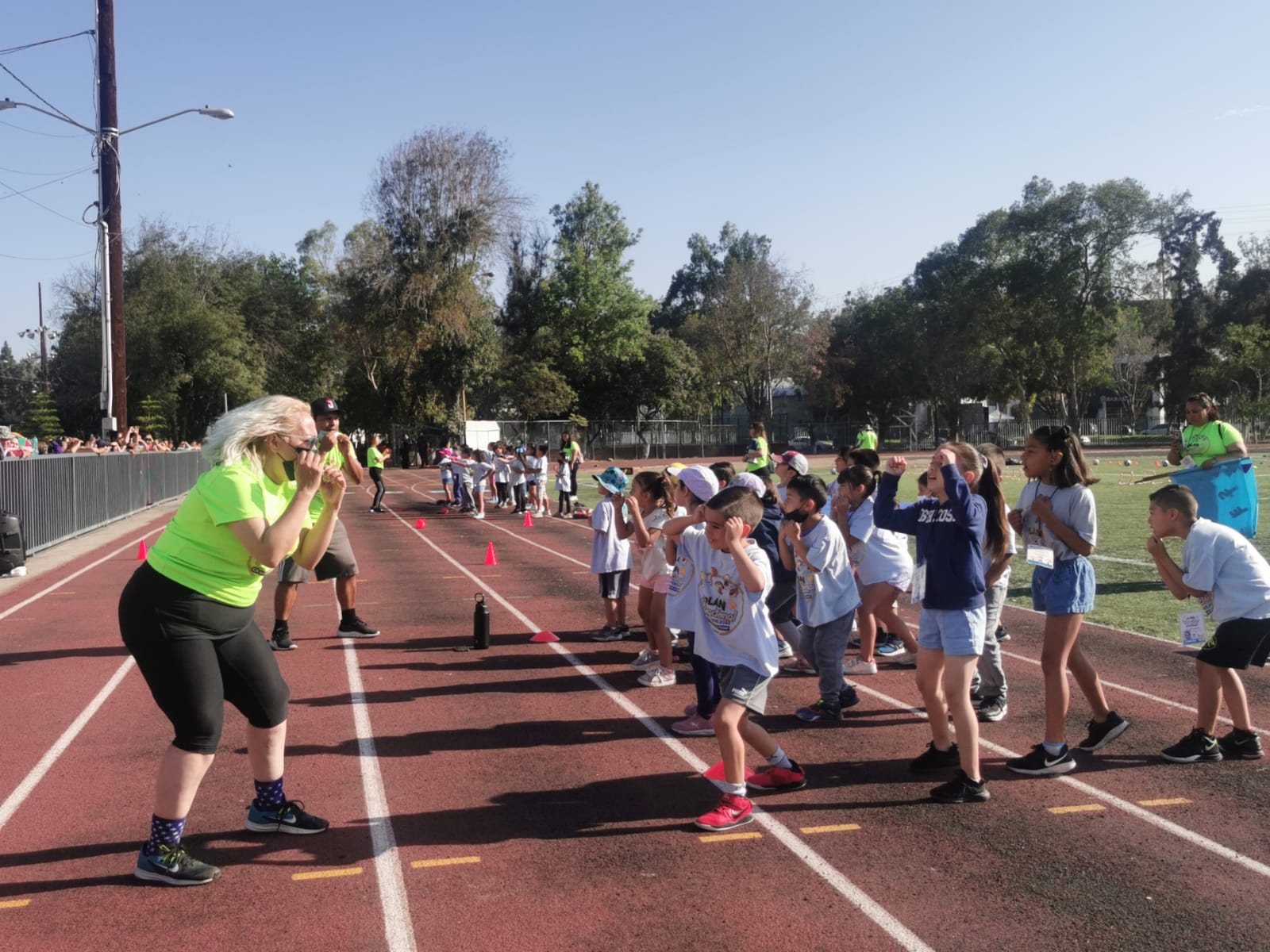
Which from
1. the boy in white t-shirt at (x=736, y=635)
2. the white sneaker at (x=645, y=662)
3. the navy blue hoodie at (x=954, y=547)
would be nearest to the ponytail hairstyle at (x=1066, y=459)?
the navy blue hoodie at (x=954, y=547)

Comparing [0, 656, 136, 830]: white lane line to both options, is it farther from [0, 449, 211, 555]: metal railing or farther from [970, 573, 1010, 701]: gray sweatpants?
[0, 449, 211, 555]: metal railing

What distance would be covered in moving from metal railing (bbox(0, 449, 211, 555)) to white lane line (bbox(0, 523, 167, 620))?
0.89 metres

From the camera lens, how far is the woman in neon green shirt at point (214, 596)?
13.0ft

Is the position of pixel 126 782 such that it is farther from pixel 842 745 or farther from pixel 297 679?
pixel 842 745

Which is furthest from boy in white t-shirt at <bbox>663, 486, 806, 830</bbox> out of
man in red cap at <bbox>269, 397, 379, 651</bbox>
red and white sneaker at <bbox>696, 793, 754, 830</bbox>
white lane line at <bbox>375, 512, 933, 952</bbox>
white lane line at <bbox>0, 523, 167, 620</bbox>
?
white lane line at <bbox>0, 523, 167, 620</bbox>

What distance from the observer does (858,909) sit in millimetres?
4004

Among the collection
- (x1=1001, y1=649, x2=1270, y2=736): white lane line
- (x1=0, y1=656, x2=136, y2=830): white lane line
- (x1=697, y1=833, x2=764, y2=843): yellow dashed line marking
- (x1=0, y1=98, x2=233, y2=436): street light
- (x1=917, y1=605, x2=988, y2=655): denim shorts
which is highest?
(x1=0, y1=98, x2=233, y2=436): street light

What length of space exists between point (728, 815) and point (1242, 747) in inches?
122

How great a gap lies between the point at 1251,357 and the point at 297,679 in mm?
65612

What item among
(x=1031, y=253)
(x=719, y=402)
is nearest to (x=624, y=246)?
(x=719, y=402)

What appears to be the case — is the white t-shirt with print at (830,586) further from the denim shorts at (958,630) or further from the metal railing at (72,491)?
the metal railing at (72,491)

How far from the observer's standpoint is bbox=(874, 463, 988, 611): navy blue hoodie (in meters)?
5.07

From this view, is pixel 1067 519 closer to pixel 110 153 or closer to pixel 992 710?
pixel 992 710

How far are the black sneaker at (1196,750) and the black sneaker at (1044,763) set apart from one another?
0.64 m
